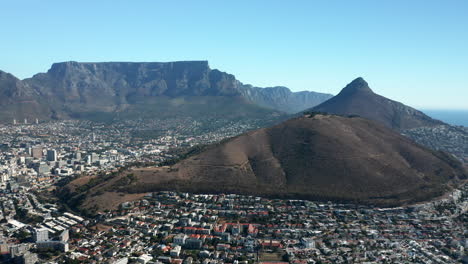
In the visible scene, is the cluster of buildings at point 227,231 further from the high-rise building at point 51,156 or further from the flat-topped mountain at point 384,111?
the flat-topped mountain at point 384,111

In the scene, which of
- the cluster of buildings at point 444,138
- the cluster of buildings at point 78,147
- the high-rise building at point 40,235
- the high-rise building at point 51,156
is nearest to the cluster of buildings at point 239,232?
the high-rise building at point 40,235

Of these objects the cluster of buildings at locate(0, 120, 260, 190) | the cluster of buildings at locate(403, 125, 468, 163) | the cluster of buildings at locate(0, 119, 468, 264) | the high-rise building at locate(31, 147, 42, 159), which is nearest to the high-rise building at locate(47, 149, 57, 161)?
the cluster of buildings at locate(0, 120, 260, 190)

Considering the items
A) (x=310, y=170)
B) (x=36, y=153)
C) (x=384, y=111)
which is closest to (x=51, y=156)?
(x=36, y=153)

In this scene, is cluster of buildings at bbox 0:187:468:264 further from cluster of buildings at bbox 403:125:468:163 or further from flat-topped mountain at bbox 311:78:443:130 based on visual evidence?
flat-topped mountain at bbox 311:78:443:130

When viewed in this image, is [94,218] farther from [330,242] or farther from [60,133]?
[60,133]

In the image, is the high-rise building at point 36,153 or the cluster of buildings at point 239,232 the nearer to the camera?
the cluster of buildings at point 239,232

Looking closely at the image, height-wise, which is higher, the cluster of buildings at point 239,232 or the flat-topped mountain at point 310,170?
the flat-topped mountain at point 310,170

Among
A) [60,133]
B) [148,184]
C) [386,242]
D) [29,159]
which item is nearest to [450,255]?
[386,242]
